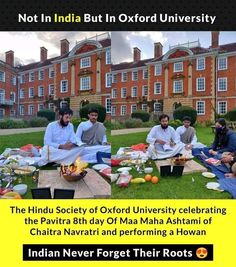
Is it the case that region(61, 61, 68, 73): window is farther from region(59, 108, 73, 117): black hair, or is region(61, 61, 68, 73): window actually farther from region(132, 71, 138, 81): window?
region(132, 71, 138, 81): window

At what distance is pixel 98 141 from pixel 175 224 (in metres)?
0.86

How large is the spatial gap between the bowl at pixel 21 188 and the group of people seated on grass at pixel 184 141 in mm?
1010

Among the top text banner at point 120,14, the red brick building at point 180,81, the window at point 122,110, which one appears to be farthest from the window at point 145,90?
the top text banner at point 120,14

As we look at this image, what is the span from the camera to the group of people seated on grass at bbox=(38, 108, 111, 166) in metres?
1.90

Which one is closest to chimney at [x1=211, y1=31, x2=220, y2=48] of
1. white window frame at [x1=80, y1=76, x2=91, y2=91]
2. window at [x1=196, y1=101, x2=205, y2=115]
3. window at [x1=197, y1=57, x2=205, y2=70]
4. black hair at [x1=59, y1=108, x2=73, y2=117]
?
window at [x1=197, y1=57, x2=205, y2=70]

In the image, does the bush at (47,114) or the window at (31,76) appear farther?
the bush at (47,114)

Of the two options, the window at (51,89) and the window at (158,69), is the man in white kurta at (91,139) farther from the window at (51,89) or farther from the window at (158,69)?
the window at (158,69)

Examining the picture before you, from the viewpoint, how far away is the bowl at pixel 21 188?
1526 mm

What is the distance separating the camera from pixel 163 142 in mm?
2301

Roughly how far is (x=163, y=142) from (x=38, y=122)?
1.01m

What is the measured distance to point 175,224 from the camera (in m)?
1.36

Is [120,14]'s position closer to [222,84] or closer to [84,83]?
[84,83]

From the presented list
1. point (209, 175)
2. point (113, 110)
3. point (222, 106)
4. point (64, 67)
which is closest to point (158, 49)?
point (113, 110)

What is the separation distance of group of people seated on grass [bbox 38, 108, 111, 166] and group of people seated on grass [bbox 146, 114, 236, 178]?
45 centimetres
